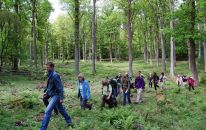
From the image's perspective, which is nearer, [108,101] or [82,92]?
[82,92]

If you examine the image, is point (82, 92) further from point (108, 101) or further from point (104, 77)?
point (104, 77)

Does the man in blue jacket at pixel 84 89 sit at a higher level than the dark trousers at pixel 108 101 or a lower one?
higher

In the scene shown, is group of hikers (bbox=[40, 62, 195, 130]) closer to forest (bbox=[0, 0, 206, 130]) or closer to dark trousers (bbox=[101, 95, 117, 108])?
dark trousers (bbox=[101, 95, 117, 108])

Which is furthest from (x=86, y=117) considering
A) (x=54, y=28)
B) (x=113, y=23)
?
(x=54, y=28)

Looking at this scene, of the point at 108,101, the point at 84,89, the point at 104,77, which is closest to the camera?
the point at 84,89

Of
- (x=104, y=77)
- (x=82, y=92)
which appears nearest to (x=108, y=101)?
(x=82, y=92)

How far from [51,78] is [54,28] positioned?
7122 cm

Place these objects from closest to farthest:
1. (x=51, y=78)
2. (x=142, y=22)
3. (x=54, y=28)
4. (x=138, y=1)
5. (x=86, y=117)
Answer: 1. (x=51, y=78)
2. (x=86, y=117)
3. (x=138, y=1)
4. (x=142, y=22)
5. (x=54, y=28)

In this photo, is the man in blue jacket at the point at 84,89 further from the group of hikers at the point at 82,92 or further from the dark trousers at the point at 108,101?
the dark trousers at the point at 108,101

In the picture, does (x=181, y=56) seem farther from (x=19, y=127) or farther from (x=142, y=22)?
(x=19, y=127)

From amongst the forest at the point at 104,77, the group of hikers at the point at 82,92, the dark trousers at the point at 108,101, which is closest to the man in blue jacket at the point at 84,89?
the group of hikers at the point at 82,92

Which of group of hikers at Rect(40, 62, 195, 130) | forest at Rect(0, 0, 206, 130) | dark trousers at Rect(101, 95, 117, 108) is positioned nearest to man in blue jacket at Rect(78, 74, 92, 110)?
group of hikers at Rect(40, 62, 195, 130)

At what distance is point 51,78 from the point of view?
10.2 metres

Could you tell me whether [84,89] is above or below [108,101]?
above
